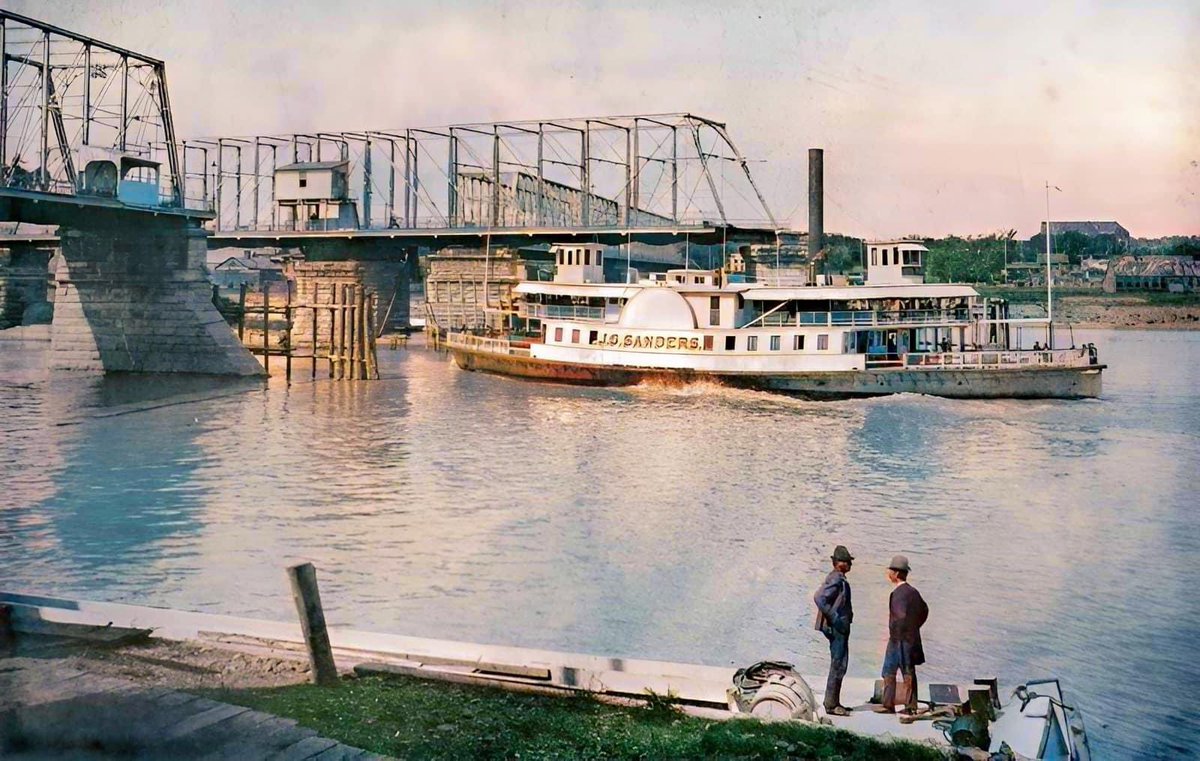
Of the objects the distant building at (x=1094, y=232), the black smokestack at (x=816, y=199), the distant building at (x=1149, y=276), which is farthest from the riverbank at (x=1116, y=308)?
the black smokestack at (x=816, y=199)

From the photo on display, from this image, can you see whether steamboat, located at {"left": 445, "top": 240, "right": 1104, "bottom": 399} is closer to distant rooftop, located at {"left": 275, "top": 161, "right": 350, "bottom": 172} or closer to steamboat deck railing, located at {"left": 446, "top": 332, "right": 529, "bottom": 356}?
steamboat deck railing, located at {"left": 446, "top": 332, "right": 529, "bottom": 356}

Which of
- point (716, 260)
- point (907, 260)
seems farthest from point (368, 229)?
point (907, 260)

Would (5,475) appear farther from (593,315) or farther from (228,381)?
A: (593,315)

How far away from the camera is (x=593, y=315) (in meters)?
58.5

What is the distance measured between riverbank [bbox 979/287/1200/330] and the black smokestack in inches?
2231

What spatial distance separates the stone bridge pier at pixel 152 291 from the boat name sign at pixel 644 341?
18.8 m

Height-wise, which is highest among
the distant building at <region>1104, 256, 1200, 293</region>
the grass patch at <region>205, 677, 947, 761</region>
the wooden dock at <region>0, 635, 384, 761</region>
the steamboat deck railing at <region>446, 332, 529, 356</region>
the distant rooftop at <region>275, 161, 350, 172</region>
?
the distant rooftop at <region>275, 161, 350, 172</region>

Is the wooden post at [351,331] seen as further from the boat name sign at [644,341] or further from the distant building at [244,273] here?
the distant building at [244,273]

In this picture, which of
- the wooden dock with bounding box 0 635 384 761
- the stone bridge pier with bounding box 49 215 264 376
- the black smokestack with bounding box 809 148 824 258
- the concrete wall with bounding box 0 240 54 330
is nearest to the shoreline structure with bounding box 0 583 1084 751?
the wooden dock with bounding box 0 635 384 761

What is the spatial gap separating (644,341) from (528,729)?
4592cm

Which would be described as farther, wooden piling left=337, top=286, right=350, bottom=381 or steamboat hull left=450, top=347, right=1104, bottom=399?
wooden piling left=337, top=286, right=350, bottom=381

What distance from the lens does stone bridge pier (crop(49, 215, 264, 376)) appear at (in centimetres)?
5369

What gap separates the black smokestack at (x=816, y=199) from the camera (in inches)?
2667

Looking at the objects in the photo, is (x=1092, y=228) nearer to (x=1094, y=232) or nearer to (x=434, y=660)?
(x=1094, y=232)
